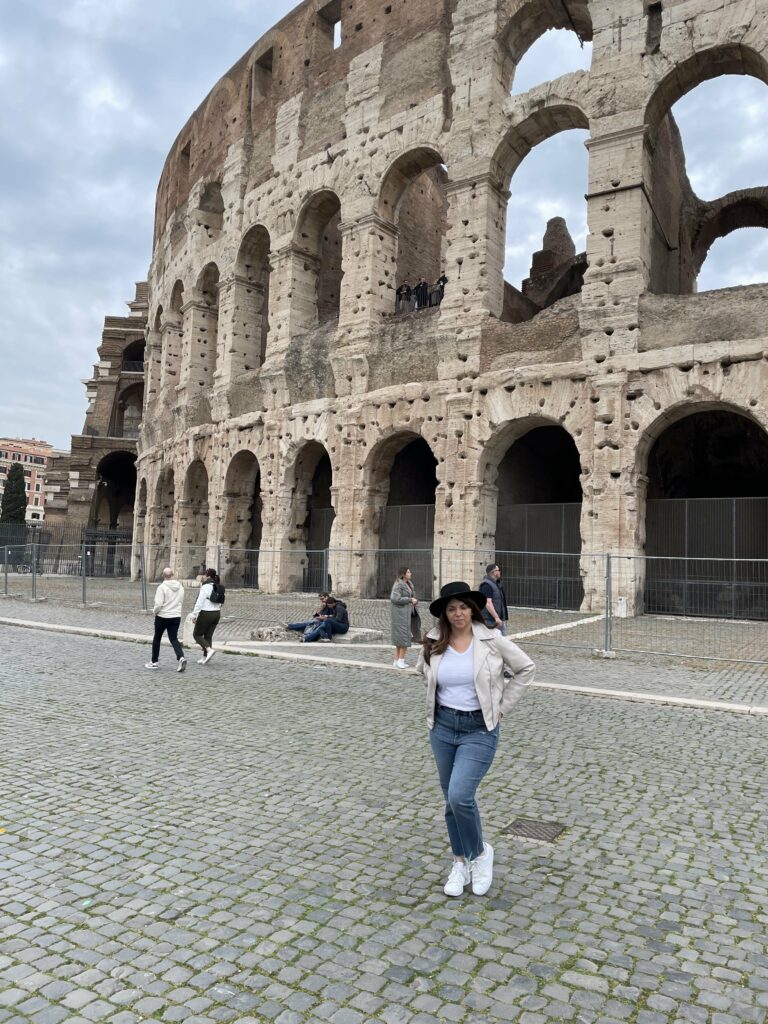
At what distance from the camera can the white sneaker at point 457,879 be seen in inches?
127

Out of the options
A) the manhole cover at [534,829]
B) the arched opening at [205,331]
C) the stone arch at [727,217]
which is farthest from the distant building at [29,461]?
the manhole cover at [534,829]

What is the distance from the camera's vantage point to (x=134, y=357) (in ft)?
135

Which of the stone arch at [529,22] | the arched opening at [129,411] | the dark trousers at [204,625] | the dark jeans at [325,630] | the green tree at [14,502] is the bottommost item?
the dark jeans at [325,630]

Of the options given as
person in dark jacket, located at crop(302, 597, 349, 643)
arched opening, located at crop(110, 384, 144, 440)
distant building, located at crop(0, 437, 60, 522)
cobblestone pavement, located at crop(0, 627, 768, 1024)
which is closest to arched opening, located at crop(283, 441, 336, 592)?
person in dark jacket, located at crop(302, 597, 349, 643)

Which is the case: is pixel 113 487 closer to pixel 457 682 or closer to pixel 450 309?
pixel 450 309

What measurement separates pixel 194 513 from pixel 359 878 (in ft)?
74.8

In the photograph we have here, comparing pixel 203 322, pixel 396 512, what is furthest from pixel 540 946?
pixel 203 322

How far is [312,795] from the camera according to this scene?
4457 millimetres

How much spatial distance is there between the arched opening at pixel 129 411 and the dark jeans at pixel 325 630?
30.1 m

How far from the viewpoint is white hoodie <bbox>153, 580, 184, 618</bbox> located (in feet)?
29.8

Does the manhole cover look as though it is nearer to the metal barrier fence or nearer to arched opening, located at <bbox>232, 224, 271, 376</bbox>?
the metal barrier fence

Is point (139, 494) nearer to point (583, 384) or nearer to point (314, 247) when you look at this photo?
point (314, 247)

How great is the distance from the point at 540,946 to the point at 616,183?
51.0ft

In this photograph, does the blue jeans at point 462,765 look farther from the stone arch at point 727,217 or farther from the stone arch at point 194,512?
the stone arch at point 727,217
